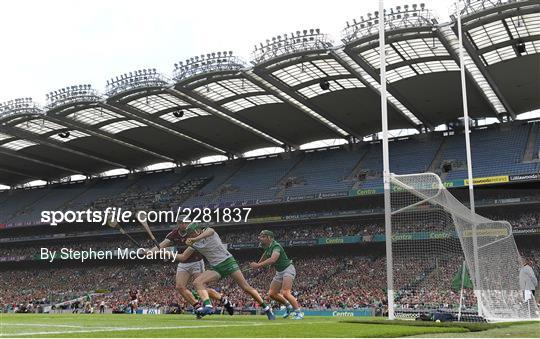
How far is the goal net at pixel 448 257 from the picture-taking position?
16.1 meters

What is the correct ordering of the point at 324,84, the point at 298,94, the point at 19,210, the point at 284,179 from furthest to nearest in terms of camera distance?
the point at 19,210 → the point at 284,179 → the point at 298,94 → the point at 324,84

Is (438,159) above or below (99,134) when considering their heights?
below

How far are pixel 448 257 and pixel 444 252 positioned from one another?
1.92 feet

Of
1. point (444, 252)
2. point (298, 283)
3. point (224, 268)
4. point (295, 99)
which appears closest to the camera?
→ point (224, 268)

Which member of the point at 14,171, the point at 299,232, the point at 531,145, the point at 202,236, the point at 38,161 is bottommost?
the point at 202,236

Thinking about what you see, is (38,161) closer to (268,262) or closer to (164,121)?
(164,121)

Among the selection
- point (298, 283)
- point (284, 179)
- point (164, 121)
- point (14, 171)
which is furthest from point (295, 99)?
point (14, 171)

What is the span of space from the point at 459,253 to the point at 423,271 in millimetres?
1409

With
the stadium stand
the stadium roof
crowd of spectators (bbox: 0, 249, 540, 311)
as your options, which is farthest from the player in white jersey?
the stadium stand

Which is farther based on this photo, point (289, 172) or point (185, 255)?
point (289, 172)

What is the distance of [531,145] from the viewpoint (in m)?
46.6

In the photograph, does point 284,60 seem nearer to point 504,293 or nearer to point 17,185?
point 504,293

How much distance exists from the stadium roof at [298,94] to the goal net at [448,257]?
1510 cm

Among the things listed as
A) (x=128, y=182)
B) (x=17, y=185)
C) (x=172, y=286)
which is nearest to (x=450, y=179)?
(x=172, y=286)
